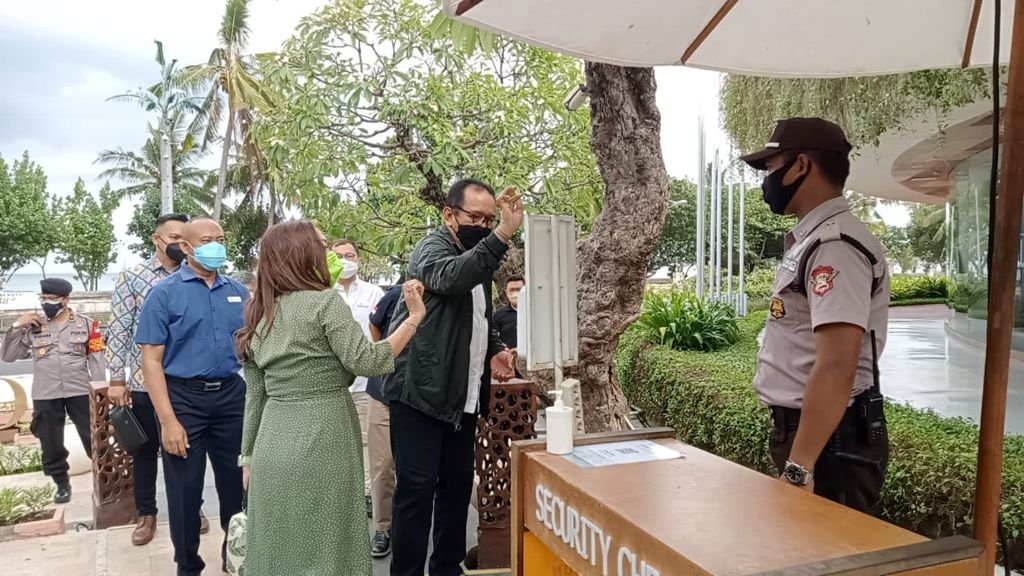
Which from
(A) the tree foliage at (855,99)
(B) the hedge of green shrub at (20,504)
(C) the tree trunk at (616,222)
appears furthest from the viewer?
(B) the hedge of green shrub at (20,504)

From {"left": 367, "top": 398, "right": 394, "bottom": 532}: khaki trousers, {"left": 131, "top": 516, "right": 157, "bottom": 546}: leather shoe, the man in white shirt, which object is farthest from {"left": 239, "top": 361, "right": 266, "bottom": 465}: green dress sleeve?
the man in white shirt

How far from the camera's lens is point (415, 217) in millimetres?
6988

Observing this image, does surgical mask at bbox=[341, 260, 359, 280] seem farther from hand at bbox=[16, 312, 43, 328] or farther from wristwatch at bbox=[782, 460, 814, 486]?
wristwatch at bbox=[782, 460, 814, 486]

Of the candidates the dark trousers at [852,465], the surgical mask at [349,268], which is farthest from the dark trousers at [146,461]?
the dark trousers at [852,465]

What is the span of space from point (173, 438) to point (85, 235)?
37.6m

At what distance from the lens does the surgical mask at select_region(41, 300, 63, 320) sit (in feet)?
17.5

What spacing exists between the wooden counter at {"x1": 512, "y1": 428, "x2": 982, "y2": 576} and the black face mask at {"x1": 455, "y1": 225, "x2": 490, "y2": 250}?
3.71 feet

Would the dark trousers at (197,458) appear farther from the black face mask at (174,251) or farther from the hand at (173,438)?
the black face mask at (174,251)

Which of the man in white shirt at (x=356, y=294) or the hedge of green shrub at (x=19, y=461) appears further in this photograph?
the hedge of green shrub at (x=19, y=461)

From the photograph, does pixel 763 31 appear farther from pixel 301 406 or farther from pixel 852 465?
pixel 301 406

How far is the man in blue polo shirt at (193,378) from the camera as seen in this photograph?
3061 millimetres

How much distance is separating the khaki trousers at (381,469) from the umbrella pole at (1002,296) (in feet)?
9.90

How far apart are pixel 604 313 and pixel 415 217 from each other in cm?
293

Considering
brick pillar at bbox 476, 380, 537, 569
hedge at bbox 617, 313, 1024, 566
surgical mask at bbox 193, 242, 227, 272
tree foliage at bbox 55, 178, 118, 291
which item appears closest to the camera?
hedge at bbox 617, 313, 1024, 566
